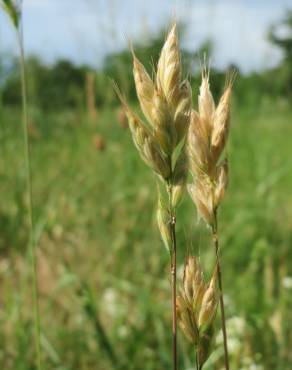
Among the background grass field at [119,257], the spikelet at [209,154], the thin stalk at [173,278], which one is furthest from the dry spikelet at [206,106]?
the background grass field at [119,257]

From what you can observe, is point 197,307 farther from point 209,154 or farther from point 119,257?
point 119,257

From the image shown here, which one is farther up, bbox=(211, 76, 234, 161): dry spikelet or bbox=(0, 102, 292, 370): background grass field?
bbox=(211, 76, 234, 161): dry spikelet

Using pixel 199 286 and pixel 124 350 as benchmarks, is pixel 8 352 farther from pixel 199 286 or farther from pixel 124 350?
pixel 199 286

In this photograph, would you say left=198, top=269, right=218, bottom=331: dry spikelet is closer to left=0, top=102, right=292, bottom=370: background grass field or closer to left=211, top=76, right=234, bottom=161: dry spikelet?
left=211, top=76, right=234, bottom=161: dry spikelet

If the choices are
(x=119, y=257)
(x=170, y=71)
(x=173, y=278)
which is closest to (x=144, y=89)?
(x=170, y=71)

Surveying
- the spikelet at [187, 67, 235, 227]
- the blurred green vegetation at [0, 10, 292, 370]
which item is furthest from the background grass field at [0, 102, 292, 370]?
the spikelet at [187, 67, 235, 227]

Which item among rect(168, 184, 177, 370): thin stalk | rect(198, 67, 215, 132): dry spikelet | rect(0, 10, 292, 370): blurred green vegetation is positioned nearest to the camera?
rect(168, 184, 177, 370): thin stalk
